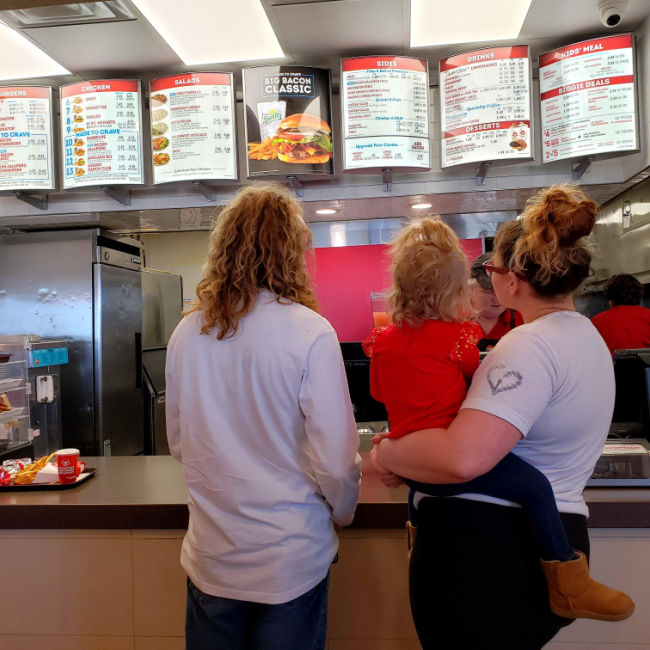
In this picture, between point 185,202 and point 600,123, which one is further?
point 185,202

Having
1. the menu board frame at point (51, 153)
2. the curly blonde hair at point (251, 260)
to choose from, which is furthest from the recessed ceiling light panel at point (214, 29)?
the curly blonde hair at point (251, 260)

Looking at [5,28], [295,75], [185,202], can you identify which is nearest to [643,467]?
[295,75]

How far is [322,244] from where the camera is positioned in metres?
4.42

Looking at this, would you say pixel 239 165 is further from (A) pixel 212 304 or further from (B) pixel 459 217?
(A) pixel 212 304

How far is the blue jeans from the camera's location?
1.21 m

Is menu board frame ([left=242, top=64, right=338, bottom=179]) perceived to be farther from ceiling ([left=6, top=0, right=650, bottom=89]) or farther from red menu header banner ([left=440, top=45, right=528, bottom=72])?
red menu header banner ([left=440, top=45, right=528, bottom=72])

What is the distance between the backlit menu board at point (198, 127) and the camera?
10.6ft

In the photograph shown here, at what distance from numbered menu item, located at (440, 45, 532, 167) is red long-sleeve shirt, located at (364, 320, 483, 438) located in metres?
2.14

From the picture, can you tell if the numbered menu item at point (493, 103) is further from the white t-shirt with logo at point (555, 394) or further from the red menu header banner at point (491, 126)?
the white t-shirt with logo at point (555, 394)

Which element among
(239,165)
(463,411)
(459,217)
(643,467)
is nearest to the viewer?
(463,411)

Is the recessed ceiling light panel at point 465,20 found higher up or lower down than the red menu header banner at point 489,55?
higher up

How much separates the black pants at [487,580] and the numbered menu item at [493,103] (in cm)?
244

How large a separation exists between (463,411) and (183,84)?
2.90 metres

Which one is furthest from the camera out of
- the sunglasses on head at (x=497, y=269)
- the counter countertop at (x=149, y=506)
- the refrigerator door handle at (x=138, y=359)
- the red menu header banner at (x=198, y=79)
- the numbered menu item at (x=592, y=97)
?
the refrigerator door handle at (x=138, y=359)
